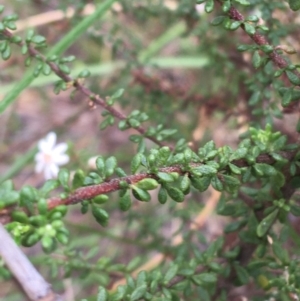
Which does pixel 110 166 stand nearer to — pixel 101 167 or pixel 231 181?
pixel 101 167

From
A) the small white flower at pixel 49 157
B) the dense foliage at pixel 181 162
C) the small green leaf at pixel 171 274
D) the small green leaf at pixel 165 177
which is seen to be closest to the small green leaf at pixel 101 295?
the dense foliage at pixel 181 162

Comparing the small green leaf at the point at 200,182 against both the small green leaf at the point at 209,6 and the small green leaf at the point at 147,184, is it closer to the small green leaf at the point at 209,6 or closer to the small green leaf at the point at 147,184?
the small green leaf at the point at 147,184

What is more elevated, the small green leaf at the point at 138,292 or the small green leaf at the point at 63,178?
the small green leaf at the point at 63,178

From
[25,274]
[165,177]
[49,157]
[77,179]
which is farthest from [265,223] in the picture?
[49,157]

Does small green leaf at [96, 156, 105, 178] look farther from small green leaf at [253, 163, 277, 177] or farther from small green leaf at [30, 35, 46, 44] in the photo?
small green leaf at [30, 35, 46, 44]

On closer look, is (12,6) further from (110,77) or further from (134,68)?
(134,68)

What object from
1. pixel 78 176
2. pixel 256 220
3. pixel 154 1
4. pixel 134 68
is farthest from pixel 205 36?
pixel 78 176

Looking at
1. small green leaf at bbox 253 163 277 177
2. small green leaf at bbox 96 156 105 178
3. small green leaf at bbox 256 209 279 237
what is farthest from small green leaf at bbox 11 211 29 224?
small green leaf at bbox 256 209 279 237
